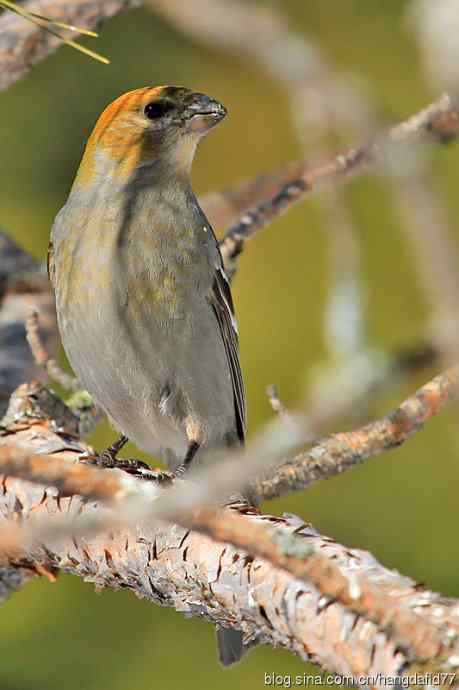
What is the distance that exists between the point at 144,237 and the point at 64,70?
1.38 meters

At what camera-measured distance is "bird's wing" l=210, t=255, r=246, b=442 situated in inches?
124

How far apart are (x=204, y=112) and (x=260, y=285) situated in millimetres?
632

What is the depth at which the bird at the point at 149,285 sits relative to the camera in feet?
9.71

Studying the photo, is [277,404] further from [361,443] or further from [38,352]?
[38,352]

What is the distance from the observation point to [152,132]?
3.20 m

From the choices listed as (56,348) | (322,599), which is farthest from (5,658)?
(322,599)

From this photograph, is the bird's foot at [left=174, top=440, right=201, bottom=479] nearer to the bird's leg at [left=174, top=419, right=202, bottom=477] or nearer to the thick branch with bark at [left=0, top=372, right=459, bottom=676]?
the bird's leg at [left=174, top=419, right=202, bottom=477]

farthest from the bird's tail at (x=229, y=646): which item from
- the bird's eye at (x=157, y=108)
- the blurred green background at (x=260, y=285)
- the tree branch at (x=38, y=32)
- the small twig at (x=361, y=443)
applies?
the tree branch at (x=38, y=32)

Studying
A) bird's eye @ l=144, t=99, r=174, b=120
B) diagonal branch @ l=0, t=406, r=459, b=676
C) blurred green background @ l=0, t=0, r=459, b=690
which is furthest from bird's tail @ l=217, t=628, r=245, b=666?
bird's eye @ l=144, t=99, r=174, b=120

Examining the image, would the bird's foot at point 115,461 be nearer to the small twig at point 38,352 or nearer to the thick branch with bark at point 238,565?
the thick branch with bark at point 238,565

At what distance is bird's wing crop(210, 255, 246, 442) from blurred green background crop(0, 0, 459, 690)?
0.09 metres

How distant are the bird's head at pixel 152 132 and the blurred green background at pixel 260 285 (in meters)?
0.22

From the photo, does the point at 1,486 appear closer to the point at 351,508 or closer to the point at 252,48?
the point at 252,48

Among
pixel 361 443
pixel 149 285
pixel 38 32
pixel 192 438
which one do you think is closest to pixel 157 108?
pixel 38 32
